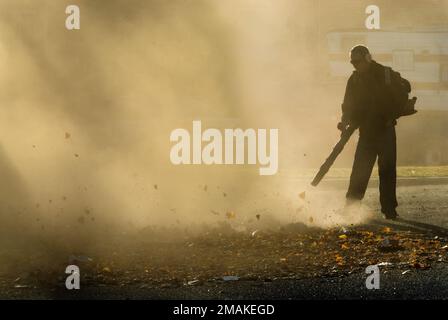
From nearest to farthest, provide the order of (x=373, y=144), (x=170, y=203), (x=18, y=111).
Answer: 1. (x=373, y=144)
2. (x=170, y=203)
3. (x=18, y=111)

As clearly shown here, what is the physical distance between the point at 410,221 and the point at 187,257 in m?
3.31

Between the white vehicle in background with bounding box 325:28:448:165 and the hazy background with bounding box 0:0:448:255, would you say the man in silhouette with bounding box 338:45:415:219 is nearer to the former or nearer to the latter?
the hazy background with bounding box 0:0:448:255

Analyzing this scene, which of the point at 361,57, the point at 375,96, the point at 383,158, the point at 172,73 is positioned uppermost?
the point at 172,73

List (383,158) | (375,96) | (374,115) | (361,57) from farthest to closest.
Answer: (383,158), (374,115), (375,96), (361,57)

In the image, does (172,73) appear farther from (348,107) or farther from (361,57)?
(361,57)

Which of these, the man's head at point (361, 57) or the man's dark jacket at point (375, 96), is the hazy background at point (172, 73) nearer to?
the man's dark jacket at point (375, 96)

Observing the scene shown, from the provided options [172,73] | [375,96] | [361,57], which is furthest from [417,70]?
[361,57]

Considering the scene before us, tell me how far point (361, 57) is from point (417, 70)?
15380 mm

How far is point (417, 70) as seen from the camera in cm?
2305

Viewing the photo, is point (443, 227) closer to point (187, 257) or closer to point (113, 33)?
point (187, 257)

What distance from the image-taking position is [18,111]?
16.1 metres

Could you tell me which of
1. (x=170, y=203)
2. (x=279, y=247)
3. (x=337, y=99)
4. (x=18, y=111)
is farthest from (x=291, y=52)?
(x=279, y=247)

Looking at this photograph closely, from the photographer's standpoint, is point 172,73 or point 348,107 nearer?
point 348,107

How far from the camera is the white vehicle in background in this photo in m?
22.6
